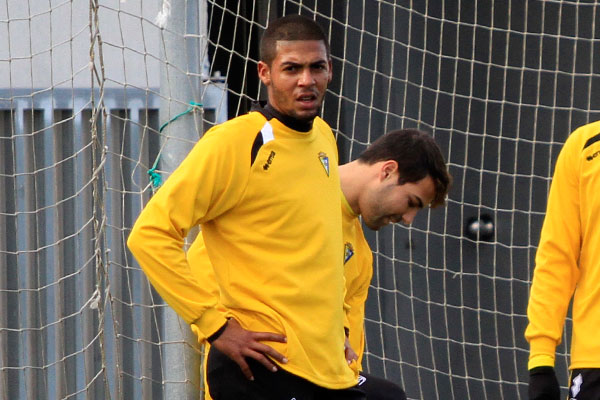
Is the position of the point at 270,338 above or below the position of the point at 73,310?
above

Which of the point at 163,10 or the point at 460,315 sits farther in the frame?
the point at 460,315

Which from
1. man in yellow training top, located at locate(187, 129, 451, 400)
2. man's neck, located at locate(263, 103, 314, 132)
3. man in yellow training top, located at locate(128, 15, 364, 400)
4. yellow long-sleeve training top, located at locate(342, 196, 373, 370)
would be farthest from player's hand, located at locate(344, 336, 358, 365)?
man's neck, located at locate(263, 103, 314, 132)

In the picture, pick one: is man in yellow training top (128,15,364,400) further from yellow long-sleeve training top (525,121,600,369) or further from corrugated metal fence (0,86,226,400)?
corrugated metal fence (0,86,226,400)

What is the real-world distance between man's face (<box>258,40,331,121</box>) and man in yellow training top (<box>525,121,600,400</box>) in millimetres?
730

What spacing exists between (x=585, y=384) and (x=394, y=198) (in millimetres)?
832

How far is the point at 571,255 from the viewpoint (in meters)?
3.38

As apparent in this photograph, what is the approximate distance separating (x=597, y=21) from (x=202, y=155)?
10.6ft

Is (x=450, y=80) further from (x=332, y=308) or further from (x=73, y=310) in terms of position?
(x=332, y=308)

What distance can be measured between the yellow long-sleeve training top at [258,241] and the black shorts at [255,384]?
35 mm

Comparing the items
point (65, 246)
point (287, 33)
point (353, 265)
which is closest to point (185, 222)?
point (287, 33)

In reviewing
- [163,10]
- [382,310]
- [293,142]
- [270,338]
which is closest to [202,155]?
[293,142]

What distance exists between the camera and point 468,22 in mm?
5828

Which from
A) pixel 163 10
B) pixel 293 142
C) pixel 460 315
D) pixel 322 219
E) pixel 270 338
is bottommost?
pixel 460 315

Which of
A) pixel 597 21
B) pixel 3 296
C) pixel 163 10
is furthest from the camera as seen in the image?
pixel 597 21
